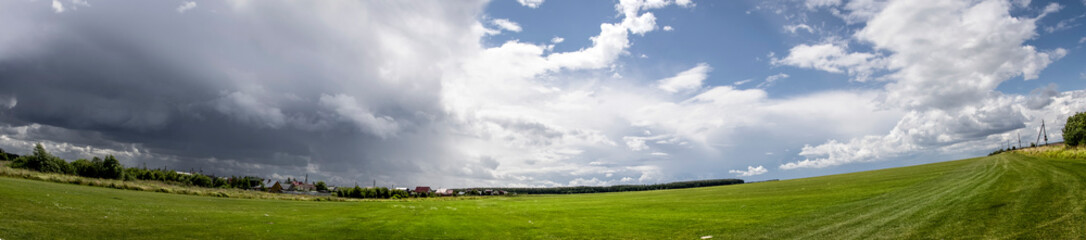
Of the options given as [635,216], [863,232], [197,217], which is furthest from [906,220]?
[197,217]

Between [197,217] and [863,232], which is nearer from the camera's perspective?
[863,232]

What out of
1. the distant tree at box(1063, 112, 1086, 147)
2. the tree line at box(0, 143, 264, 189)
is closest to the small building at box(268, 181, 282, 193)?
the tree line at box(0, 143, 264, 189)

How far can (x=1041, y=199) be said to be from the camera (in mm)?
20969

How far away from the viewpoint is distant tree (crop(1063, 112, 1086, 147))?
75281mm

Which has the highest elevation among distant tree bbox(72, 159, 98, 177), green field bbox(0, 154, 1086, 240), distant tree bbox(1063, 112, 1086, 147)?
distant tree bbox(1063, 112, 1086, 147)

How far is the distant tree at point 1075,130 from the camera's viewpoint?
7528cm

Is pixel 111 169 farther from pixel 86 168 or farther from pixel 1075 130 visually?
pixel 1075 130

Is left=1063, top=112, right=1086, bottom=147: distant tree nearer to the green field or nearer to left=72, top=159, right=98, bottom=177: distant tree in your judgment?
the green field

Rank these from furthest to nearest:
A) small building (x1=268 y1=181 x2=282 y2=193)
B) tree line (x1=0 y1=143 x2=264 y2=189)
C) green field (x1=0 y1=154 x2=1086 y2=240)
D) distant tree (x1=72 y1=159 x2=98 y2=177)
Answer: small building (x1=268 y1=181 x2=282 y2=193), distant tree (x1=72 y1=159 x2=98 y2=177), tree line (x1=0 y1=143 x2=264 y2=189), green field (x1=0 y1=154 x2=1086 y2=240)

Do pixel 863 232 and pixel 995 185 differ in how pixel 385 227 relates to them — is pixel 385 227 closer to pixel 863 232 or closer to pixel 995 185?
pixel 863 232

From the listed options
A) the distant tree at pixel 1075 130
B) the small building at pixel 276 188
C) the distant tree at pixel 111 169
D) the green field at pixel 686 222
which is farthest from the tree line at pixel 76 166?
the distant tree at pixel 1075 130

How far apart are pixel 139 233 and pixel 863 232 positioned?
32.7 metres

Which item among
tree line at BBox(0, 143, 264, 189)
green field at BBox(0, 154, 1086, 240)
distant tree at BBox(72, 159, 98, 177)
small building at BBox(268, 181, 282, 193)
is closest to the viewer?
green field at BBox(0, 154, 1086, 240)

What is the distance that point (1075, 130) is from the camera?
77688mm
